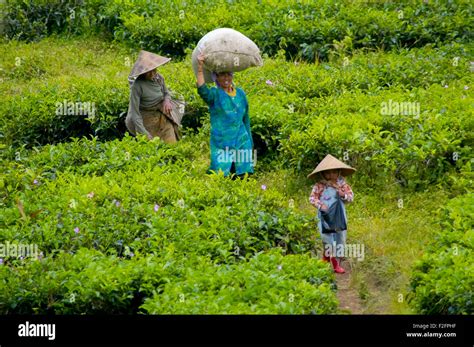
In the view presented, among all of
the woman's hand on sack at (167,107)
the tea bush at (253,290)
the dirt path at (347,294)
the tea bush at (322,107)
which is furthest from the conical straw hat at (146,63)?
the tea bush at (253,290)

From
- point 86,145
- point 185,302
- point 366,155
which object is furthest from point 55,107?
point 185,302

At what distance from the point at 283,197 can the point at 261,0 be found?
7415 mm

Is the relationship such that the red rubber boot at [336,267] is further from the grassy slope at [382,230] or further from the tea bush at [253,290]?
the tea bush at [253,290]

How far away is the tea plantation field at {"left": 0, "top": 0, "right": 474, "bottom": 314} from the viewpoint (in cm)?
913

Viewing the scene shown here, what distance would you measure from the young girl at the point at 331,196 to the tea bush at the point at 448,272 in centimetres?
84

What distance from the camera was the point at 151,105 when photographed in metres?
12.9

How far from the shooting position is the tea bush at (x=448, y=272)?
8.62 meters

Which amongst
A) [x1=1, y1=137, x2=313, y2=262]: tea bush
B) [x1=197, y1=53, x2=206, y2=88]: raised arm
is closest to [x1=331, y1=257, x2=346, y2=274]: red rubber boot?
[x1=1, y1=137, x2=313, y2=262]: tea bush

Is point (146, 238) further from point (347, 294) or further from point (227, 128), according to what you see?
point (227, 128)

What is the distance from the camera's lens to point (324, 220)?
1016 cm

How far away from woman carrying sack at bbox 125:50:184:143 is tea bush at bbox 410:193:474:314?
399 cm

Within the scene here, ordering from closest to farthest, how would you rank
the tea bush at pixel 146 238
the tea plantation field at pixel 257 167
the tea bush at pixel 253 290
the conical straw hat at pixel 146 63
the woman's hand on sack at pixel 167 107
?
the tea bush at pixel 253 290 → the tea bush at pixel 146 238 → the tea plantation field at pixel 257 167 → the conical straw hat at pixel 146 63 → the woman's hand on sack at pixel 167 107

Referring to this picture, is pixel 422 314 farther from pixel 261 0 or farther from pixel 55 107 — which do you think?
pixel 261 0

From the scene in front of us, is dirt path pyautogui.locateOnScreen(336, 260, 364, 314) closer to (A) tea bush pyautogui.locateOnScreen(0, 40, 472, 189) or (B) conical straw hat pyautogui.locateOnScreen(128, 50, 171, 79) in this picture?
(A) tea bush pyautogui.locateOnScreen(0, 40, 472, 189)
